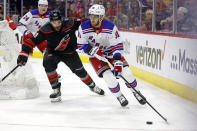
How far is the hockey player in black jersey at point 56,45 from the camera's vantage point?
168 inches

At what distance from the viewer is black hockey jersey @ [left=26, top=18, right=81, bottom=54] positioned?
4.34 meters

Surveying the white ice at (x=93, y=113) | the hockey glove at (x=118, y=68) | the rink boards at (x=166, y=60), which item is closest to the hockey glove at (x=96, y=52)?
the hockey glove at (x=118, y=68)

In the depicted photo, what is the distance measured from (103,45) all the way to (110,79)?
43 centimetres

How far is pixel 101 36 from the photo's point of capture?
428 centimetres

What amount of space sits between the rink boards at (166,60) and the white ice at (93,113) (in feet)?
0.59

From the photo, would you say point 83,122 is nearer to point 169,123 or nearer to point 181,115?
point 169,123

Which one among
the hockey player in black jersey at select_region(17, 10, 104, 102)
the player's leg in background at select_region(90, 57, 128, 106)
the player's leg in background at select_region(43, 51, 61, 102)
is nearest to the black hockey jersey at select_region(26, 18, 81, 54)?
the hockey player in black jersey at select_region(17, 10, 104, 102)

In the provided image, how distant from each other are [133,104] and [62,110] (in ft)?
2.91

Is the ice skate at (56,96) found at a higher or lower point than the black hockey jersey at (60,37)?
lower

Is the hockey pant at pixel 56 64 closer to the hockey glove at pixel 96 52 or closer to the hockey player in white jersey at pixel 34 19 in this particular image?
the hockey glove at pixel 96 52

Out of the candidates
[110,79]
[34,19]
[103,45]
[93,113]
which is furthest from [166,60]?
[34,19]

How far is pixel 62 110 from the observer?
4.11 meters

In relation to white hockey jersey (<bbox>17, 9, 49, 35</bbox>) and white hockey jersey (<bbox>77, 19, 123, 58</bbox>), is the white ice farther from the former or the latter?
white hockey jersey (<bbox>17, 9, 49, 35</bbox>)

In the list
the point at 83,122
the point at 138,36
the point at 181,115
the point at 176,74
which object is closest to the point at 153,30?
the point at 138,36
